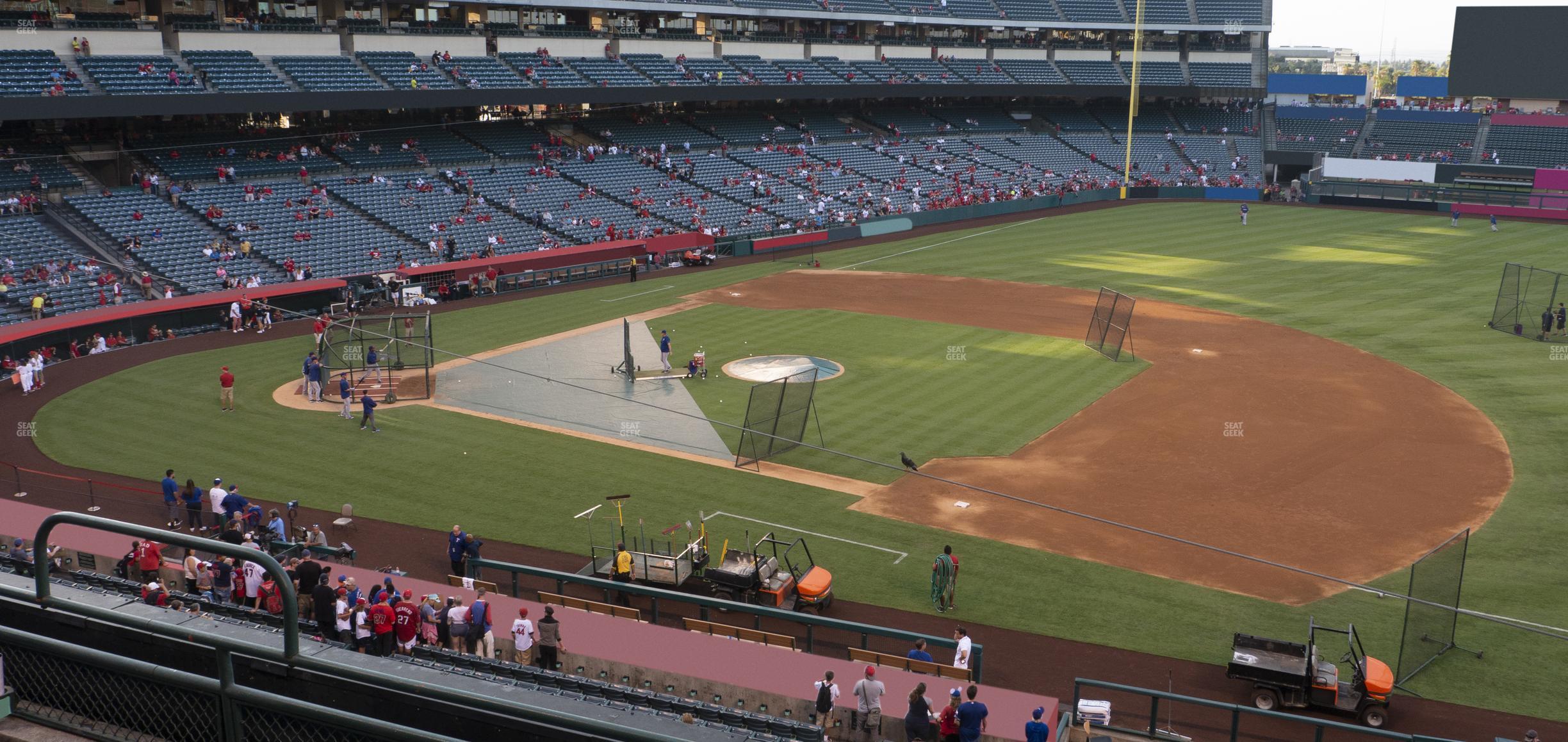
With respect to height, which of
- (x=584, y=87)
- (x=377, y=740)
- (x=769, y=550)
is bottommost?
(x=769, y=550)

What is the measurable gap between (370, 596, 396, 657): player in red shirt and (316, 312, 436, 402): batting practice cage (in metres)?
18.9

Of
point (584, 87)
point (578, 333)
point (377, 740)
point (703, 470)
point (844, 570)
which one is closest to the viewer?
point (377, 740)

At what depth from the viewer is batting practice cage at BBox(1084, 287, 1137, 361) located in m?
39.1

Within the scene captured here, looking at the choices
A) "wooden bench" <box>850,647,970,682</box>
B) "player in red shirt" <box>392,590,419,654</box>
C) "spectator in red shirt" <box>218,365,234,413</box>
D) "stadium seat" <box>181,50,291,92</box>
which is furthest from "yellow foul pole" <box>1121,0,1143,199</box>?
"player in red shirt" <box>392,590,419,654</box>

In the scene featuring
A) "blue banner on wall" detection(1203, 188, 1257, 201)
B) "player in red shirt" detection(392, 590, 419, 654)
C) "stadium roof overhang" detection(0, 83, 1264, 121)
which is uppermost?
"stadium roof overhang" detection(0, 83, 1264, 121)

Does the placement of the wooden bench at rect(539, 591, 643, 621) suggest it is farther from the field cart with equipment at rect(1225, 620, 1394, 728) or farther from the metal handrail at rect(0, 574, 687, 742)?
the metal handrail at rect(0, 574, 687, 742)

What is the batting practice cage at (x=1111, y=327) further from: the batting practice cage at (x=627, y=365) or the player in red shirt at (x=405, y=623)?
the player in red shirt at (x=405, y=623)

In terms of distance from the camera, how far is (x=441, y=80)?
2418 inches

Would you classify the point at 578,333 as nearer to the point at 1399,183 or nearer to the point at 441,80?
the point at 441,80

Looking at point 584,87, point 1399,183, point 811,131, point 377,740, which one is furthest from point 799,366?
point 1399,183

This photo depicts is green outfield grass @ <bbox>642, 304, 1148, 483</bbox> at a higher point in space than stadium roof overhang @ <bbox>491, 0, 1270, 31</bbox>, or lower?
lower

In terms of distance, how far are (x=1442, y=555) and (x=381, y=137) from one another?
5607 cm

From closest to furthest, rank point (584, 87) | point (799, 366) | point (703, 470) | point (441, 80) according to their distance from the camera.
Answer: point (703, 470) < point (799, 366) < point (441, 80) < point (584, 87)

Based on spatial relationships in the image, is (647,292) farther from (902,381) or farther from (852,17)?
(852,17)
